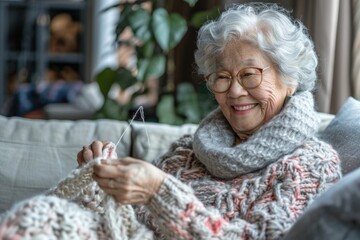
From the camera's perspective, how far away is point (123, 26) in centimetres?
306

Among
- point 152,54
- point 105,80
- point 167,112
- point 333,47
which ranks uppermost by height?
point 333,47

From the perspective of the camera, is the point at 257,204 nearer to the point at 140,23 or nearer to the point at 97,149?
the point at 97,149

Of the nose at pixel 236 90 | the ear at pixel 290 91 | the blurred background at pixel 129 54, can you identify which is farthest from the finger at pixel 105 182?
the blurred background at pixel 129 54

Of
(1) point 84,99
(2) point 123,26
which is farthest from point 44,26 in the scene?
(2) point 123,26

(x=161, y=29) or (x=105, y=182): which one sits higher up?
(x=161, y=29)

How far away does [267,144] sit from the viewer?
1.73m

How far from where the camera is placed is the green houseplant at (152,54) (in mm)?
3025

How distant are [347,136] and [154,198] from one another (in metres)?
0.66

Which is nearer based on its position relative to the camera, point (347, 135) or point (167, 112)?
point (347, 135)

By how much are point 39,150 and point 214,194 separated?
703mm

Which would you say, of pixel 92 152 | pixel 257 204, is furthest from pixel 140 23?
pixel 257 204

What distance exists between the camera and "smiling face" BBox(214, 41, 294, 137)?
5.96 feet

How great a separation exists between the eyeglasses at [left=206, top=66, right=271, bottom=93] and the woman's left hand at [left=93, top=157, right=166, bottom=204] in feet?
1.42

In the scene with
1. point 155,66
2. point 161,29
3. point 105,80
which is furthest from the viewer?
point 105,80
